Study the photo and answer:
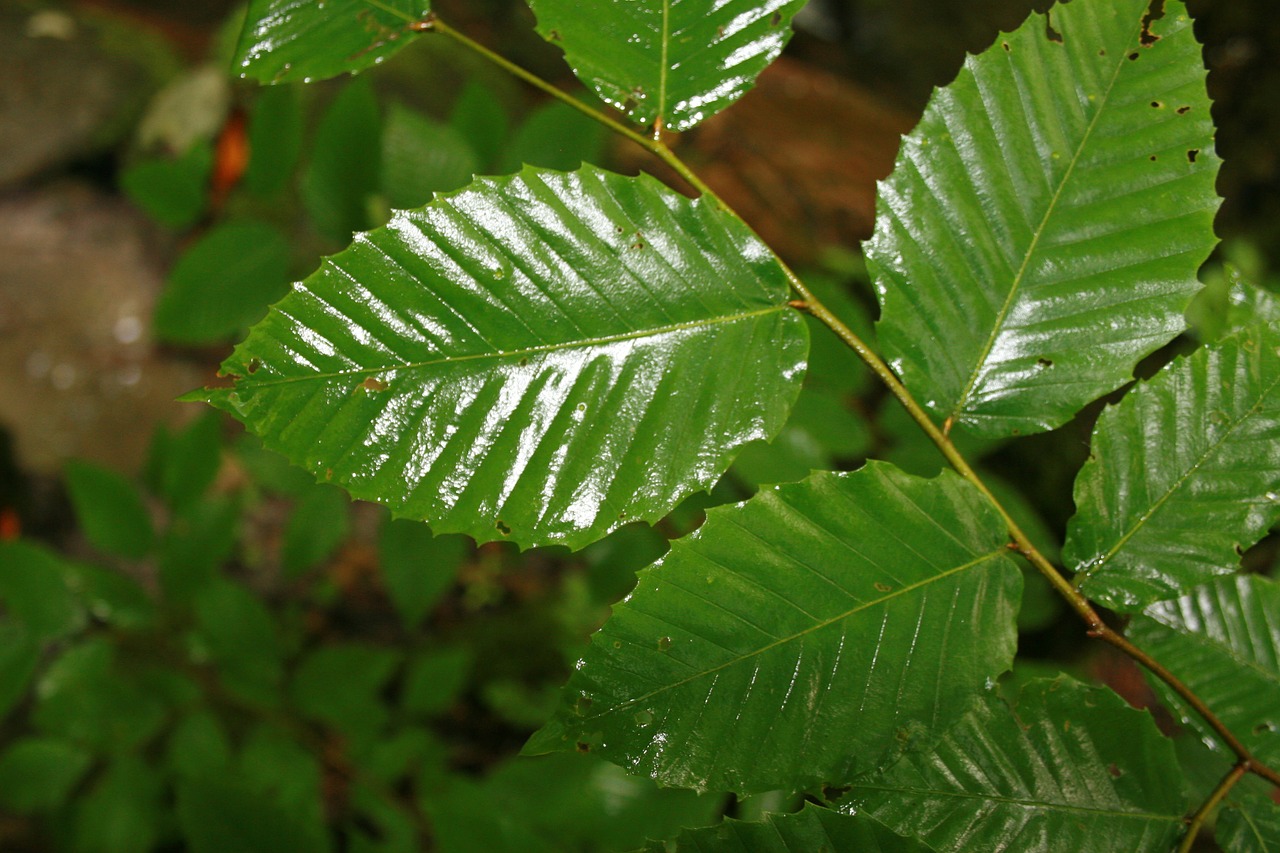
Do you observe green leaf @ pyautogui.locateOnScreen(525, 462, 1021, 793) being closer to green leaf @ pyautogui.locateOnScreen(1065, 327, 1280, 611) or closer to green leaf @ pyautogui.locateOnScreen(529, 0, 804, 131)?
green leaf @ pyautogui.locateOnScreen(1065, 327, 1280, 611)

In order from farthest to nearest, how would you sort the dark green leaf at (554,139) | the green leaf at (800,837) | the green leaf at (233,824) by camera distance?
the dark green leaf at (554,139) → the green leaf at (233,824) → the green leaf at (800,837)

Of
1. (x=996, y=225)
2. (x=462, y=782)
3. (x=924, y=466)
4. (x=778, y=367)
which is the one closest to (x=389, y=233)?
(x=778, y=367)

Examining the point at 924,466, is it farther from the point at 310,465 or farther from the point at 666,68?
the point at 310,465

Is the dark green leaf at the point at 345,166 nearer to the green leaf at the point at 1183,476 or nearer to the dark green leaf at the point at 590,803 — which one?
the dark green leaf at the point at 590,803

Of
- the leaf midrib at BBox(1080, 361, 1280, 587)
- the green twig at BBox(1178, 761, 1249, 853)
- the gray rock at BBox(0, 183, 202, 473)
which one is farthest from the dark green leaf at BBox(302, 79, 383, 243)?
the gray rock at BBox(0, 183, 202, 473)

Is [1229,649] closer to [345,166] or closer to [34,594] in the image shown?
[345,166]

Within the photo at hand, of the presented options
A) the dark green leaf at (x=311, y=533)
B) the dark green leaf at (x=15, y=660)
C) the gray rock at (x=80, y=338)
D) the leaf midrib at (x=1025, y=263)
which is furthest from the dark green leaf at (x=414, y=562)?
the gray rock at (x=80, y=338)
